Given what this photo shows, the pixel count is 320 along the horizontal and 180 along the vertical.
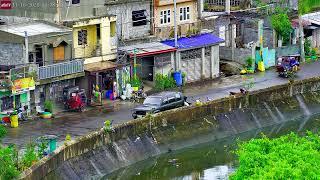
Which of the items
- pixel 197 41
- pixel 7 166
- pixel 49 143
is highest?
pixel 197 41

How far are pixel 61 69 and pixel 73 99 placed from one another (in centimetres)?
204

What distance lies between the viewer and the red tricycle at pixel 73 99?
76812mm

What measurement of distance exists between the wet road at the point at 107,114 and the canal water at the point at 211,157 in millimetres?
3558

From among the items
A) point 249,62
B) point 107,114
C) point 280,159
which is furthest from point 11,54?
point 280,159

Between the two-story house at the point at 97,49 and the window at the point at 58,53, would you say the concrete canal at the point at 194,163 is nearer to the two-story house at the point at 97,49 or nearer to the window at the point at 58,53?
the two-story house at the point at 97,49

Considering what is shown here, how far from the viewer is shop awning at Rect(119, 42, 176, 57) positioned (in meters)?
82.4

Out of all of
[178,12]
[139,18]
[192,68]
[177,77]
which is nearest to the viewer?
[177,77]

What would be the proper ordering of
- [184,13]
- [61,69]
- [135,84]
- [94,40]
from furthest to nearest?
[184,13]
[135,84]
[94,40]
[61,69]

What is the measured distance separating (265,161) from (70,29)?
2843 centimetres

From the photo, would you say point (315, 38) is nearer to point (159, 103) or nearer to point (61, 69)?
point (159, 103)

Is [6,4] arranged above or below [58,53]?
above

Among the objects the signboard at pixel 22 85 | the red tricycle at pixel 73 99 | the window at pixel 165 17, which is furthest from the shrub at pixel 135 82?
the signboard at pixel 22 85

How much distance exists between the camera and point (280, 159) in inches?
2092

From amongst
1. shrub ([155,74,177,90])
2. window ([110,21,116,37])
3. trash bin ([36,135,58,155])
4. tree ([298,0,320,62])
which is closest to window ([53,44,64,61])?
window ([110,21,116,37])
